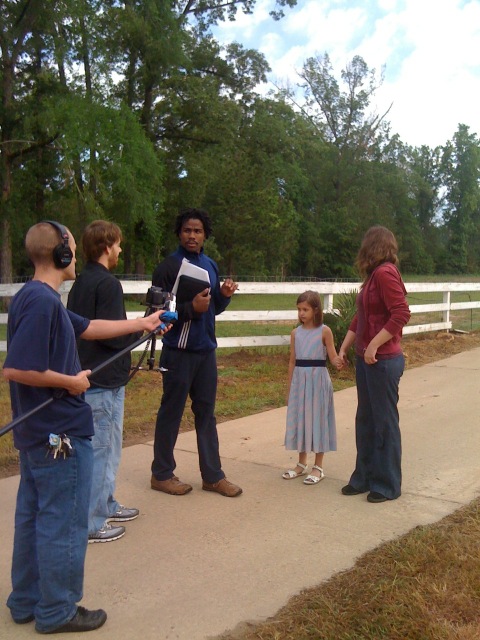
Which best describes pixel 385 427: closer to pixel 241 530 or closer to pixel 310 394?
pixel 310 394

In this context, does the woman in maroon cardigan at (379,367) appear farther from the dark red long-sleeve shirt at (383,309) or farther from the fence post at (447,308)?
the fence post at (447,308)

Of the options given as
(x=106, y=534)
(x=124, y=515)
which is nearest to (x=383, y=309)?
(x=124, y=515)

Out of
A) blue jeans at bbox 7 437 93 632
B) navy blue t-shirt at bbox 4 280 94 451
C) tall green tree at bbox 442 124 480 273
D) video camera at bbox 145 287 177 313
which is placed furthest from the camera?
tall green tree at bbox 442 124 480 273

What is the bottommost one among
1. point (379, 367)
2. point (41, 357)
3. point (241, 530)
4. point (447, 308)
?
point (241, 530)

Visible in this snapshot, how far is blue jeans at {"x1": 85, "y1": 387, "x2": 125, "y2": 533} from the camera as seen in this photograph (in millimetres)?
3875

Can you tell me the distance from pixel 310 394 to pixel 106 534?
73.3 inches

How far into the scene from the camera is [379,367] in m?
4.61

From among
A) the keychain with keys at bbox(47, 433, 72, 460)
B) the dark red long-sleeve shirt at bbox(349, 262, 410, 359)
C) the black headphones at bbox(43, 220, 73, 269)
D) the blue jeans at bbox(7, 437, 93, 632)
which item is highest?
the black headphones at bbox(43, 220, 73, 269)

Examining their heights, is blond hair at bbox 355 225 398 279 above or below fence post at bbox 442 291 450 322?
above

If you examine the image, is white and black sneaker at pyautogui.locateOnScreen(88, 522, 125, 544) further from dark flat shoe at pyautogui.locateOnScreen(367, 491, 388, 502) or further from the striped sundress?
dark flat shoe at pyautogui.locateOnScreen(367, 491, 388, 502)

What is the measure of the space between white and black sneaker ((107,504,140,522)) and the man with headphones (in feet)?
3.94

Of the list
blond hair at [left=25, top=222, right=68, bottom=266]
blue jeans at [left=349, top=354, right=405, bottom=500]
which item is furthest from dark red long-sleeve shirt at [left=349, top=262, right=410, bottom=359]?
blond hair at [left=25, top=222, right=68, bottom=266]

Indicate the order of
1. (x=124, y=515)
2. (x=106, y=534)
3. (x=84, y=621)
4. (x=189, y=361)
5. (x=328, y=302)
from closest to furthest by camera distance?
(x=84, y=621), (x=106, y=534), (x=124, y=515), (x=189, y=361), (x=328, y=302)

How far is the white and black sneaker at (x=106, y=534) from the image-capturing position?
3.94 metres
